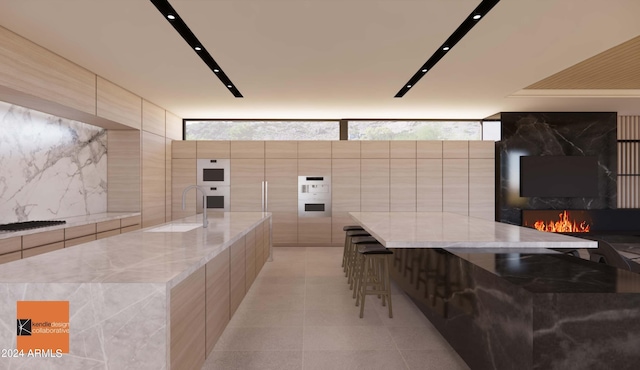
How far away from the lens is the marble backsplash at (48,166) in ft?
12.6

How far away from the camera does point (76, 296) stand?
1.44m

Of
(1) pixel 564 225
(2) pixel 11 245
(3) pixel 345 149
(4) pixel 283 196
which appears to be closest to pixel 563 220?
(1) pixel 564 225

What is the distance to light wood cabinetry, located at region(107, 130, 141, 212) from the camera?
5602 millimetres

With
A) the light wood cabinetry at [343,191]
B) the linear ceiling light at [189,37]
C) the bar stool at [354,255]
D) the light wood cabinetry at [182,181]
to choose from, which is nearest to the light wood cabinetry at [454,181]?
the light wood cabinetry at [343,191]

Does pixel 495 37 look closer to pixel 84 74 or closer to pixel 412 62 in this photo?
pixel 412 62

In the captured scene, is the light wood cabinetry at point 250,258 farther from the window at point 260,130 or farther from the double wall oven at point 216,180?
the window at point 260,130

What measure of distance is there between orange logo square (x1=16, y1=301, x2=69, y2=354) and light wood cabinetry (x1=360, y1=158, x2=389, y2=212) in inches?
226

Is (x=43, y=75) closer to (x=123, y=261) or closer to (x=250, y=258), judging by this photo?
(x=250, y=258)

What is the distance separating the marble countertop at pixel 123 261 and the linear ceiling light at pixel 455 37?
2.65 metres

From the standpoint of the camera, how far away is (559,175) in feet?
22.2

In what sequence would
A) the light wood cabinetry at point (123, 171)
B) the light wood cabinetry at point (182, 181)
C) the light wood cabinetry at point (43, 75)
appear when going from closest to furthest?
the light wood cabinetry at point (43, 75)
the light wood cabinetry at point (123, 171)
the light wood cabinetry at point (182, 181)

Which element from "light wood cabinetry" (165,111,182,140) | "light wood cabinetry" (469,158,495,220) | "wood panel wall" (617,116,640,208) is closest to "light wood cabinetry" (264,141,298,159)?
"light wood cabinetry" (165,111,182,140)

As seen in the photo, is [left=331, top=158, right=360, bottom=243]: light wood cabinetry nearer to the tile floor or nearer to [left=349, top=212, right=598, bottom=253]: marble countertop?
the tile floor

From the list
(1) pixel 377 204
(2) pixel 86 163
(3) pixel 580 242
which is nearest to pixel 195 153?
(2) pixel 86 163
